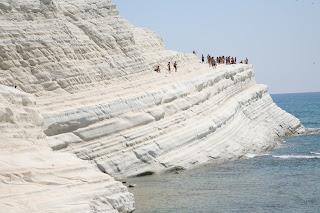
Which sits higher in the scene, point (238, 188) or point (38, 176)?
point (38, 176)

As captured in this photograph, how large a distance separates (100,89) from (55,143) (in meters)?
5.72

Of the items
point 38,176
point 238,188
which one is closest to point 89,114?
point 238,188

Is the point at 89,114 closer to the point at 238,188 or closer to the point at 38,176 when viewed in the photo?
the point at 238,188

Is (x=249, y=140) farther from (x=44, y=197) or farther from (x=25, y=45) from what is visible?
(x=44, y=197)

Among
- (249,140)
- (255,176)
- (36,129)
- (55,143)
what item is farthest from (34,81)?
(249,140)

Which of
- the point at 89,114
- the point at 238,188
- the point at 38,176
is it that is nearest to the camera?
the point at 38,176

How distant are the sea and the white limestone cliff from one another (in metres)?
1.50

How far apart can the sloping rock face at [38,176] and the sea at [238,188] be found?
7.80ft

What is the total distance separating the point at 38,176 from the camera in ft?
59.7

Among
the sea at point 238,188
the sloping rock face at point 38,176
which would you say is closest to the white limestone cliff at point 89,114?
the sloping rock face at point 38,176

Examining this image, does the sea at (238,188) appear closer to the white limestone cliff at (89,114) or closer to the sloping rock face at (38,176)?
the white limestone cliff at (89,114)

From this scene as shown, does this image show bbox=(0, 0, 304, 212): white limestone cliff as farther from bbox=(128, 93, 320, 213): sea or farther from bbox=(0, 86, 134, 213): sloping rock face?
bbox=(128, 93, 320, 213): sea

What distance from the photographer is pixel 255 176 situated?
27109 mm

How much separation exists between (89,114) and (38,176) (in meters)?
8.35
